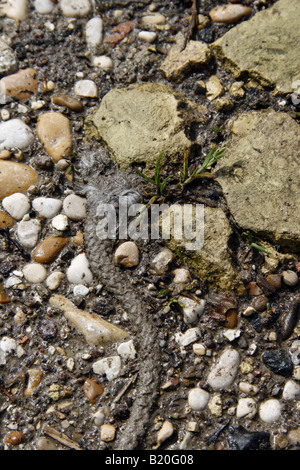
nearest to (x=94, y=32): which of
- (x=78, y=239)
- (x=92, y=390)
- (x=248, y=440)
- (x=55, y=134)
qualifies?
(x=55, y=134)

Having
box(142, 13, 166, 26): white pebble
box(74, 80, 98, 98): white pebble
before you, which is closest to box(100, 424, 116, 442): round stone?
box(74, 80, 98, 98): white pebble

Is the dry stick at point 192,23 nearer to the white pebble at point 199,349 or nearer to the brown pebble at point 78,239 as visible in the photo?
the brown pebble at point 78,239

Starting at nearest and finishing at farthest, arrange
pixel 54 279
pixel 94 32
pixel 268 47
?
pixel 54 279
pixel 268 47
pixel 94 32

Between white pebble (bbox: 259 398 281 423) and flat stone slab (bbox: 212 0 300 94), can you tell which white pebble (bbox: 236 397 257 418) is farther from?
flat stone slab (bbox: 212 0 300 94)

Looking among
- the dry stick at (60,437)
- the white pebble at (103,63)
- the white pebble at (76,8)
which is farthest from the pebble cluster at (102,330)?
the white pebble at (76,8)

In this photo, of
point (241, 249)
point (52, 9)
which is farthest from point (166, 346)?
point (52, 9)

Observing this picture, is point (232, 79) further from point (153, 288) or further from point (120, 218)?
point (153, 288)

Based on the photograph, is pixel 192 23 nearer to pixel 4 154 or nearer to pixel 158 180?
pixel 158 180
